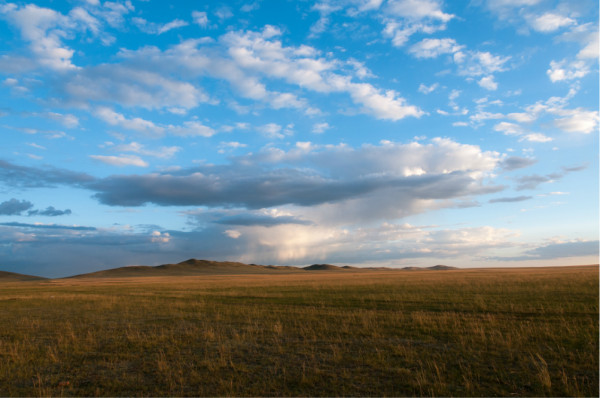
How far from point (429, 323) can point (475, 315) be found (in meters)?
3.50

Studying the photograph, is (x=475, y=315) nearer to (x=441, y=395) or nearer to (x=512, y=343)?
(x=512, y=343)

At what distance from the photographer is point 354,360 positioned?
1014cm

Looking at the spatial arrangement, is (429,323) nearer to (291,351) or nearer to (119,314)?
(291,351)

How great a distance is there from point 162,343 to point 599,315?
17967 mm

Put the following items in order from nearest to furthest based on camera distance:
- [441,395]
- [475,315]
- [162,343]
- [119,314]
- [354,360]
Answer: [441,395] → [354,360] → [162,343] → [475,315] → [119,314]

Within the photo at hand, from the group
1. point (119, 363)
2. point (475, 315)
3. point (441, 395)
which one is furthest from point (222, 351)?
point (475, 315)

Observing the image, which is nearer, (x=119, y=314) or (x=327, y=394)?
(x=327, y=394)

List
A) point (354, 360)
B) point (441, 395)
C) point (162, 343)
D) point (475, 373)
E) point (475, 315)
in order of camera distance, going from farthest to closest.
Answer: point (475, 315) < point (162, 343) < point (354, 360) < point (475, 373) < point (441, 395)

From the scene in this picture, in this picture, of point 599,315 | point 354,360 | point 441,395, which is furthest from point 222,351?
point 599,315

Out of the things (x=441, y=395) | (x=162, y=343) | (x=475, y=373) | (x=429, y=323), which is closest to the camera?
(x=441, y=395)

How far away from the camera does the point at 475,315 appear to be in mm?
17188

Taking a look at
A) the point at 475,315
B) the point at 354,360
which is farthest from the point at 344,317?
the point at 354,360

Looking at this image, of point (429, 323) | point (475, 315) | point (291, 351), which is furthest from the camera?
point (475, 315)

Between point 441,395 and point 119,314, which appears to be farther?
point 119,314
